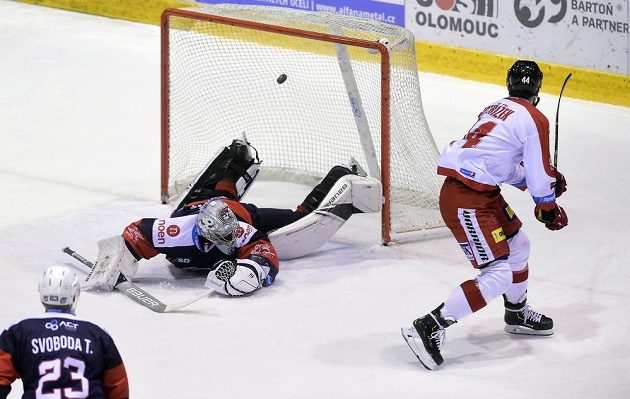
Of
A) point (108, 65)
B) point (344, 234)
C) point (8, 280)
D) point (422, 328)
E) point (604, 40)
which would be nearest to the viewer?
point (422, 328)

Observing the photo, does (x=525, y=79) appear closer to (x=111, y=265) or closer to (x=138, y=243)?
(x=138, y=243)

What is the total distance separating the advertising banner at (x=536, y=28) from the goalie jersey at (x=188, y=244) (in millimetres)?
3451

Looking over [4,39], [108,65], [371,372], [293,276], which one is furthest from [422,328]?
[4,39]

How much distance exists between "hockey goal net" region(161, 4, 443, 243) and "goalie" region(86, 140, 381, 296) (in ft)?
0.89

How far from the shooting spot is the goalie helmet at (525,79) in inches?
226

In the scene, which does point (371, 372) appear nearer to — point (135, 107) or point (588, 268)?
point (588, 268)

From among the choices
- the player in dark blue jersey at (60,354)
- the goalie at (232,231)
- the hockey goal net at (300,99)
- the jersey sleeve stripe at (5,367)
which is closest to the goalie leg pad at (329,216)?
the goalie at (232,231)

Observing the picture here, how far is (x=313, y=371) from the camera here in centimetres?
576

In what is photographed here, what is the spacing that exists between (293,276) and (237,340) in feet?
2.79

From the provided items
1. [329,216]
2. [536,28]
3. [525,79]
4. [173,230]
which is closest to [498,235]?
[525,79]

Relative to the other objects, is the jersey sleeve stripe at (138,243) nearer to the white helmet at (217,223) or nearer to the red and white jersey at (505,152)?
the white helmet at (217,223)

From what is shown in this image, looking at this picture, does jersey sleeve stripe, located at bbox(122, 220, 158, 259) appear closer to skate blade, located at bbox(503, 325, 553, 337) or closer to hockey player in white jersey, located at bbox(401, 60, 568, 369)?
hockey player in white jersey, located at bbox(401, 60, 568, 369)

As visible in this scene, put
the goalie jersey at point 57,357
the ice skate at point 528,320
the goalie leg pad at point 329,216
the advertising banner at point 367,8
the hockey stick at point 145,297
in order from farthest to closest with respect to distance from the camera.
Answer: the advertising banner at point 367,8 < the goalie leg pad at point 329,216 < the hockey stick at point 145,297 < the ice skate at point 528,320 < the goalie jersey at point 57,357

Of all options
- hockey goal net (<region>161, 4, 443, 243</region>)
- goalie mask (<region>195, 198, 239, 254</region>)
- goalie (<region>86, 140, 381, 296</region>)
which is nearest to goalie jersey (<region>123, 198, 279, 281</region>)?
goalie (<region>86, 140, 381, 296</region>)
